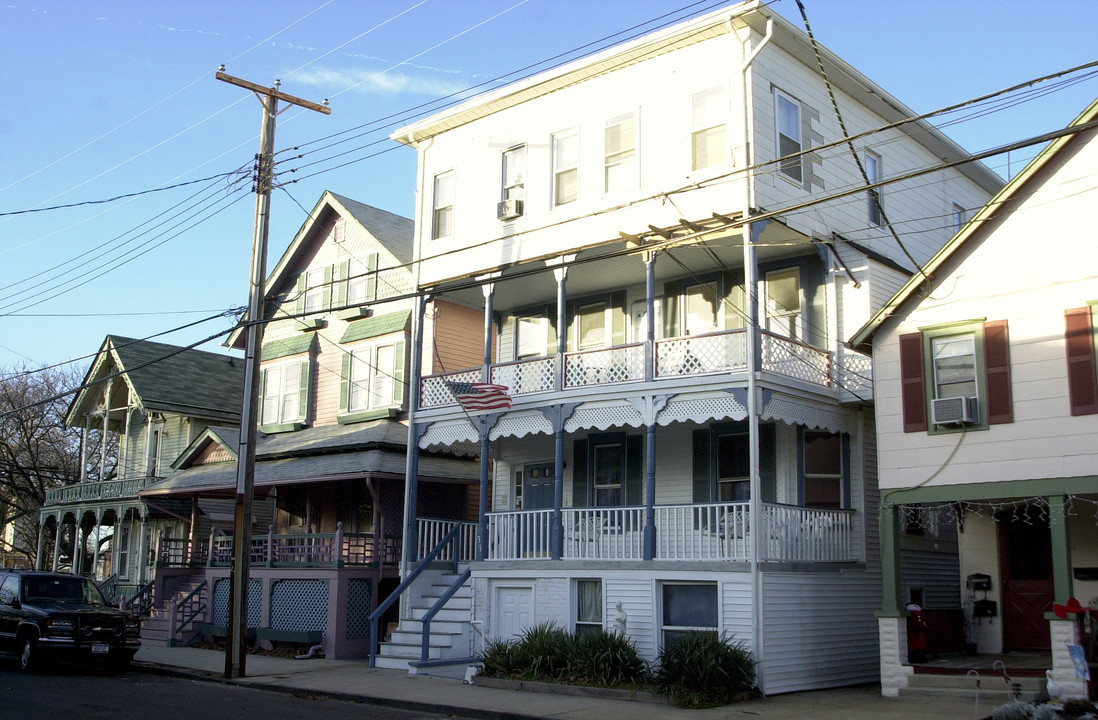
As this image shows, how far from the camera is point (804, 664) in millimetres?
17578

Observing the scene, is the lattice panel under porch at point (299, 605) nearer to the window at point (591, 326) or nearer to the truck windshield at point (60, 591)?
the truck windshield at point (60, 591)

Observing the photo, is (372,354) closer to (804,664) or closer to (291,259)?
(291,259)

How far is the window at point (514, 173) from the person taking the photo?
73.0ft

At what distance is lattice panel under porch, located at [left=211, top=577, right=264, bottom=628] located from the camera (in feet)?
82.4

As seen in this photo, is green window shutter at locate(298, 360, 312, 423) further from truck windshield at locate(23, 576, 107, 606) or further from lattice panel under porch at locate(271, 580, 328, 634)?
truck windshield at locate(23, 576, 107, 606)

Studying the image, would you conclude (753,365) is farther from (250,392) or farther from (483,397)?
(250,392)

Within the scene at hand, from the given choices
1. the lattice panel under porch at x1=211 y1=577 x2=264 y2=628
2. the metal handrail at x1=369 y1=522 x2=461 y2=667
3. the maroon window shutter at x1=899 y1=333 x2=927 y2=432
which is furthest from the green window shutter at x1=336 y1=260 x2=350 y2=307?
the maroon window shutter at x1=899 y1=333 x2=927 y2=432

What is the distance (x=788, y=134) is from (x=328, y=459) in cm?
1336

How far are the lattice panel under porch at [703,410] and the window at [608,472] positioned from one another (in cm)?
381

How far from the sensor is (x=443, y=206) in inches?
944

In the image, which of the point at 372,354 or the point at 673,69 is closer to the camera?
the point at 673,69

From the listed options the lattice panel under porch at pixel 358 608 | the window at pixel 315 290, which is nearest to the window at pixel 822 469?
the lattice panel under porch at pixel 358 608

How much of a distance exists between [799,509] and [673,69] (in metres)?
8.40

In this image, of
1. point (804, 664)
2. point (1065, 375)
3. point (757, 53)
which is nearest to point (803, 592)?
point (804, 664)
